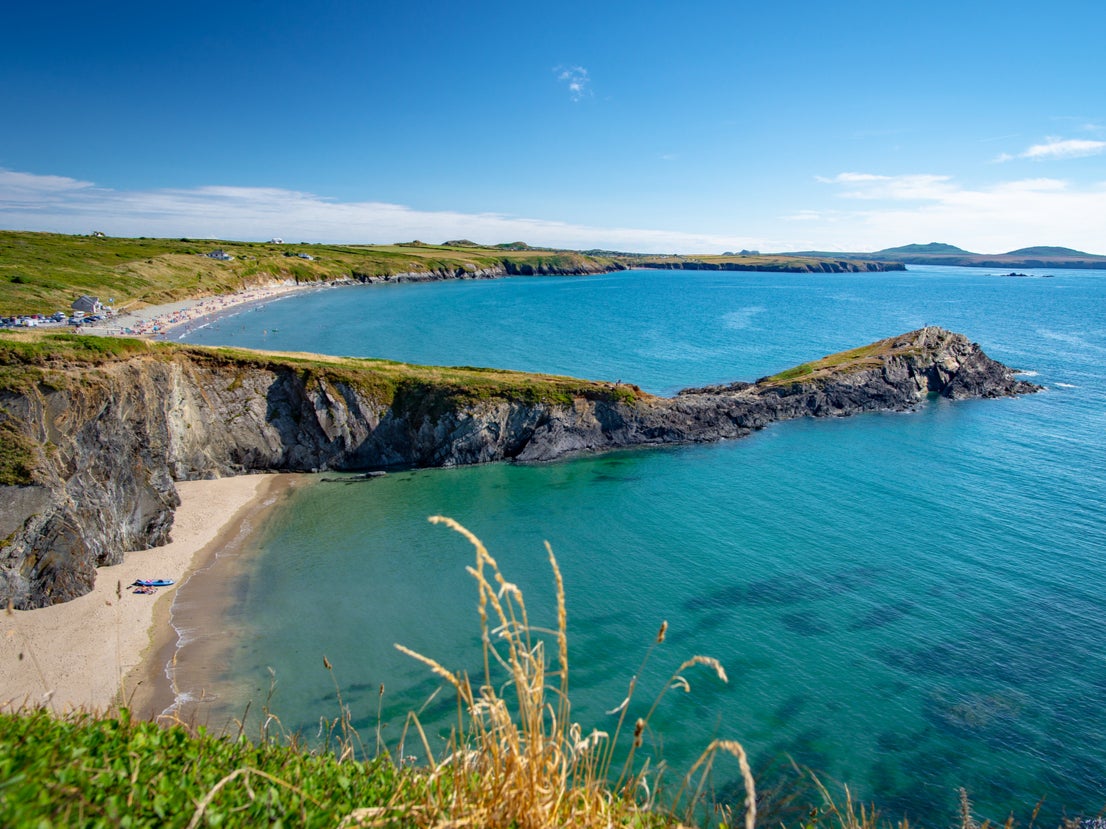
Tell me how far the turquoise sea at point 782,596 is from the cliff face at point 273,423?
11.0ft

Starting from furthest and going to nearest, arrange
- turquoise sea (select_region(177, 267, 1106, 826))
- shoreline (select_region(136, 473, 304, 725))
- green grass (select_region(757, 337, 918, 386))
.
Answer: green grass (select_region(757, 337, 918, 386)) → shoreline (select_region(136, 473, 304, 725)) → turquoise sea (select_region(177, 267, 1106, 826))

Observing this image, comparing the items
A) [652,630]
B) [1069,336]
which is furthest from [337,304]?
[1069,336]

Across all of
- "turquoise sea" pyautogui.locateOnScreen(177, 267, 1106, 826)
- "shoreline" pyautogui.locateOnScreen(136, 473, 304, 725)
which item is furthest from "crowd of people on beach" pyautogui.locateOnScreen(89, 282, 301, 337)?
"turquoise sea" pyautogui.locateOnScreen(177, 267, 1106, 826)

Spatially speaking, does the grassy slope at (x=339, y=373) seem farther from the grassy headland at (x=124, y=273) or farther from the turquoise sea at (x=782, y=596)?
the grassy headland at (x=124, y=273)

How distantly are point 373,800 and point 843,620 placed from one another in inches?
1121

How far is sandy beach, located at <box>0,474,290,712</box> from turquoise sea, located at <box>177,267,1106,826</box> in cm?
155

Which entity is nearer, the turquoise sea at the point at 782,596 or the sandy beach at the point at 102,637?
the turquoise sea at the point at 782,596

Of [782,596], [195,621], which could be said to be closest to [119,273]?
[195,621]

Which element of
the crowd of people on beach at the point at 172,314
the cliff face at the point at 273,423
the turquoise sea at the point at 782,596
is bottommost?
the turquoise sea at the point at 782,596

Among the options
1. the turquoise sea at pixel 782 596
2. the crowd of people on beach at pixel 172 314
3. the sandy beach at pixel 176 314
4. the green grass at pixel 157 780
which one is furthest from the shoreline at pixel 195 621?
the crowd of people on beach at pixel 172 314

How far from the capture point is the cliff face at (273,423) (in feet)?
94.1

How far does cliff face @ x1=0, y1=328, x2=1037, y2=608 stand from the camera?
28688 millimetres

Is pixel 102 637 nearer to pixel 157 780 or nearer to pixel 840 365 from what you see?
pixel 157 780

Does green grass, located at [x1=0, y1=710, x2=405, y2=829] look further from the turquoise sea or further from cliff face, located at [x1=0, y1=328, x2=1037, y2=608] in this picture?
cliff face, located at [x1=0, y1=328, x2=1037, y2=608]
